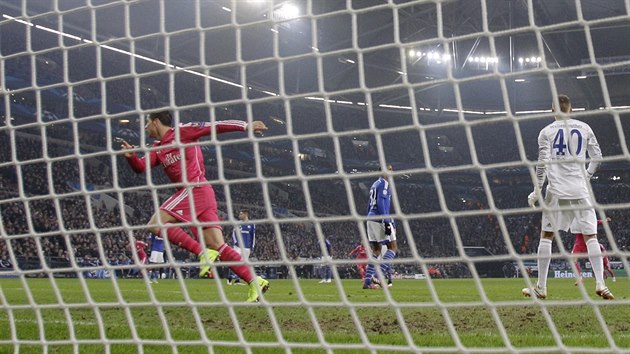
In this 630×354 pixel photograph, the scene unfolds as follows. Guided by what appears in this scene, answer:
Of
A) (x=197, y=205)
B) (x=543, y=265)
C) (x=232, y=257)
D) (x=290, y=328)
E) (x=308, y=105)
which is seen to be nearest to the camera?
(x=290, y=328)

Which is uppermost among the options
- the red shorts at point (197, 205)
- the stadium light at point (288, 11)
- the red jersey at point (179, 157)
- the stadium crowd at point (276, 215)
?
the stadium light at point (288, 11)

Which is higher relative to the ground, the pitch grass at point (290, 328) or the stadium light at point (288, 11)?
the stadium light at point (288, 11)

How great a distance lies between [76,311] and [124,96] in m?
24.8

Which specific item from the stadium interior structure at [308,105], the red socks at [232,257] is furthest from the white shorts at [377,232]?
the stadium interior structure at [308,105]

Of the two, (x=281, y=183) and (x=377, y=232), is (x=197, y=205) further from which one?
(x=281, y=183)

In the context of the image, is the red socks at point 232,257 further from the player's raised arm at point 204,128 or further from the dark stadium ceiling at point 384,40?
the dark stadium ceiling at point 384,40

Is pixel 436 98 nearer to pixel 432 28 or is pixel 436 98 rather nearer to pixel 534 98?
pixel 534 98

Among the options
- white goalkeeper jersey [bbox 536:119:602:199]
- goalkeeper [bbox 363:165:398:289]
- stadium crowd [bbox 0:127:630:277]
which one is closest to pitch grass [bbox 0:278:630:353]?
white goalkeeper jersey [bbox 536:119:602:199]

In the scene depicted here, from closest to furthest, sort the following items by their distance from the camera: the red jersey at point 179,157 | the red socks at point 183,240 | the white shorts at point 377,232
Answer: the red jersey at point 179,157
the red socks at point 183,240
the white shorts at point 377,232

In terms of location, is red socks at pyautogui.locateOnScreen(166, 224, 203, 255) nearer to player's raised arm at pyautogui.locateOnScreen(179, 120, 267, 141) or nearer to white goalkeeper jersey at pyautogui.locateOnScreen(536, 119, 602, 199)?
player's raised arm at pyautogui.locateOnScreen(179, 120, 267, 141)

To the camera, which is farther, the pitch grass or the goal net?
the goal net

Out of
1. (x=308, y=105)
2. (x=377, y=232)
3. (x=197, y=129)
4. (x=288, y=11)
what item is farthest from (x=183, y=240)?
(x=308, y=105)

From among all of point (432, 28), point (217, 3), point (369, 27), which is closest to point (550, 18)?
point (432, 28)

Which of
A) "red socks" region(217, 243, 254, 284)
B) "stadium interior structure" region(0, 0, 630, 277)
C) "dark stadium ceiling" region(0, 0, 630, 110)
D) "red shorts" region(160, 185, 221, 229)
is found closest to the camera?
"red socks" region(217, 243, 254, 284)
